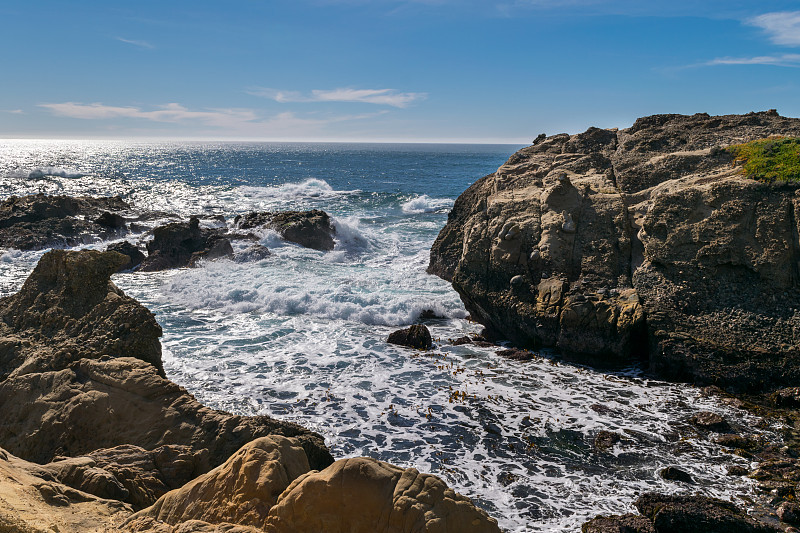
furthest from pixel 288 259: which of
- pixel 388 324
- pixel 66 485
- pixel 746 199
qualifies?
pixel 66 485

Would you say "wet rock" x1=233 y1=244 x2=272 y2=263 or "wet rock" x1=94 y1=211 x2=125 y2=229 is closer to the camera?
"wet rock" x1=233 y1=244 x2=272 y2=263

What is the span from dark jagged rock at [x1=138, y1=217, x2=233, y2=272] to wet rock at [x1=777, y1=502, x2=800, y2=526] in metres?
21.5

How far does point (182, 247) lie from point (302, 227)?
593 centimetres

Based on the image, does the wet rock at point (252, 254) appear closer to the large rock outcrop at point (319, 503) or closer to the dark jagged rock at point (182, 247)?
the dark jagged rock at point (182, 247)

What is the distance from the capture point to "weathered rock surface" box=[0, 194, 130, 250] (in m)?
26.8

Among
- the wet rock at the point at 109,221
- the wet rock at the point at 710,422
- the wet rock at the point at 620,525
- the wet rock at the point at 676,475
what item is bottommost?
the wet rock at the point at 620,525

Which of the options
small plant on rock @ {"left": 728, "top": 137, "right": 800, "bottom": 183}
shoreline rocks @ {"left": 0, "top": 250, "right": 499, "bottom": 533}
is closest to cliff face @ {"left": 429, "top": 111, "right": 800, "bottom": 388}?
small plant on rock @ {"left": 728, "top": 137, "right": 800, "bottom": 183}

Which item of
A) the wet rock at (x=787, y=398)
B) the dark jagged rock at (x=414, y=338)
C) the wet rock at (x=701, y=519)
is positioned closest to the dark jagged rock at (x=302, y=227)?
the dark jagged rock at (x=414, y=338)

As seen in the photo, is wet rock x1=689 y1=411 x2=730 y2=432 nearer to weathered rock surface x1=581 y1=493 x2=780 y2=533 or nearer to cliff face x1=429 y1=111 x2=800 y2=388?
cliff face x1=429 y1=111 x2=800 y2=388

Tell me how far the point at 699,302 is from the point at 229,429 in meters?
10.8

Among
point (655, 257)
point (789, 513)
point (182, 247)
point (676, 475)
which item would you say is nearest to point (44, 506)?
point (676, 475)

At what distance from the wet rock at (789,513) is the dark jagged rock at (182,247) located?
846 inches

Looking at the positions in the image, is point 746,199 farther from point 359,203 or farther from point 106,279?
point 359,203

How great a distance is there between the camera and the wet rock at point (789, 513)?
709 cm
